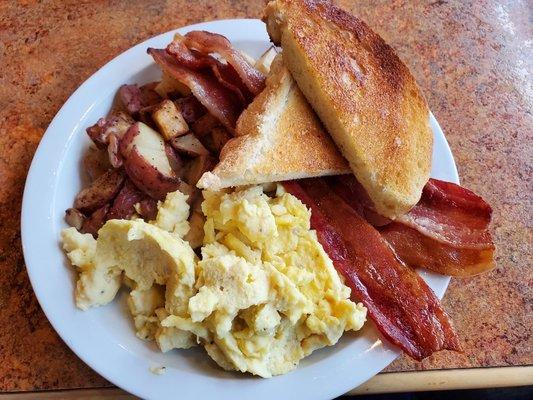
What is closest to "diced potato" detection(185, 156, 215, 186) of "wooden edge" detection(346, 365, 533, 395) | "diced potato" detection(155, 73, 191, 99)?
"diced potato" detection(155, 73, 191, 99)

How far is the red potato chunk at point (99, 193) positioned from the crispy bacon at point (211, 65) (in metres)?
0.40

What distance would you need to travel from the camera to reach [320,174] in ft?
5.05

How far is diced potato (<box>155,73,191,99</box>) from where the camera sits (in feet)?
5.57

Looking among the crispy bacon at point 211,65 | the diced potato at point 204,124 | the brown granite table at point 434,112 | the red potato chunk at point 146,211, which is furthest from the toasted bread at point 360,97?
the red potato chunk at point 146,211

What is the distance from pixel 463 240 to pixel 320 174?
1.56 feet

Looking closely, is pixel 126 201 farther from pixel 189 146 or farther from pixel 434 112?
pixel 434 112

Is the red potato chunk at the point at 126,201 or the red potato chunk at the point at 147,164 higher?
the red potato chunk at the point at 147,164

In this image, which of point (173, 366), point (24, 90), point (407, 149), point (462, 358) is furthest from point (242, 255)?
point (24, 90)

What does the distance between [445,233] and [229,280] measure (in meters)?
0.71

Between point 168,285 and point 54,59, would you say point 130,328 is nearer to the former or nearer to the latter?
point 168,285

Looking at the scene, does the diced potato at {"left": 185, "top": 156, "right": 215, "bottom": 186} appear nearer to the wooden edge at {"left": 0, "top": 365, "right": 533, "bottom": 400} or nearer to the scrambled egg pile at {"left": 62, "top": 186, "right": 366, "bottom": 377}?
the scrambled egg pile at {"left": 62, "top": 186, "right": 366, "bottom": 377}

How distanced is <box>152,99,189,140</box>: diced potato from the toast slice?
0.18m

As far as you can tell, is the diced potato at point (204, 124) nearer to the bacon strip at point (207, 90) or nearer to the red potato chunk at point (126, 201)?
the bacon strip at point (207, 90)

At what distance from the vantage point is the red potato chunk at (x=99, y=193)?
5.10 ft
